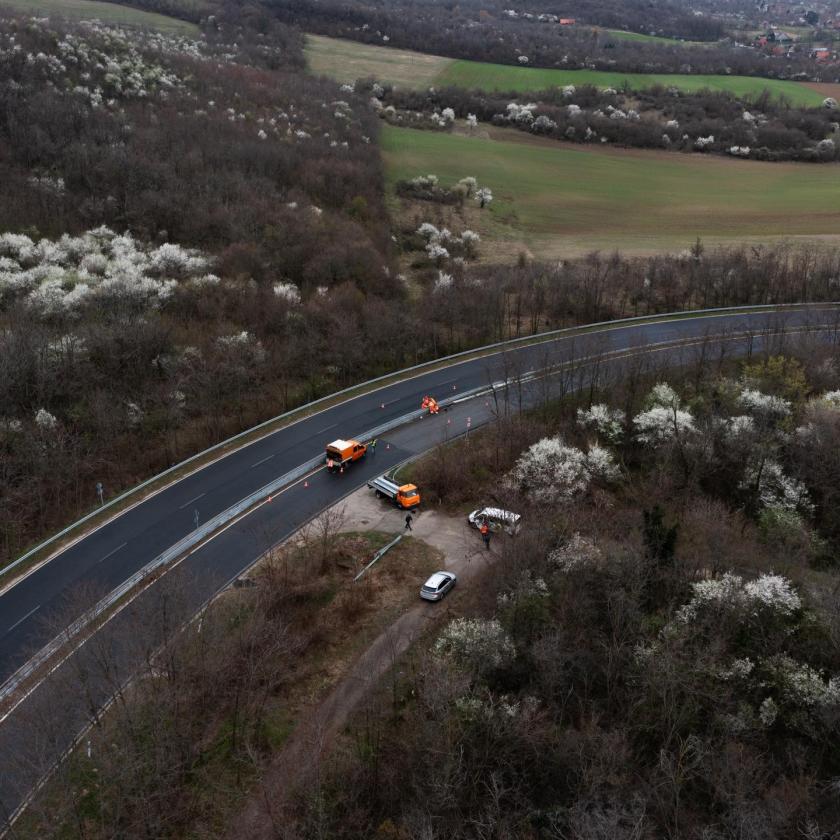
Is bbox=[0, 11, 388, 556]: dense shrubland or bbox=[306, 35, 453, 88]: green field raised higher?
bbox=[306, 35, 453, 88]: green field

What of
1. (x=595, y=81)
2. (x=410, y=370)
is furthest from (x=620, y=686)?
(x=595, y=81)

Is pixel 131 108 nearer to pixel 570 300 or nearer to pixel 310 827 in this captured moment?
pixel 570 300

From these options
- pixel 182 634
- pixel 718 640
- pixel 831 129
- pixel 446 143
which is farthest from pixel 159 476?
pixel 831 129

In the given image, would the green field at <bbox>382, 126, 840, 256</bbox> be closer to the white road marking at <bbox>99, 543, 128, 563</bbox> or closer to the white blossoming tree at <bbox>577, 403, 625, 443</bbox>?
the white blossoming tree at <bbox>577, 403, 625, 443</bbox>

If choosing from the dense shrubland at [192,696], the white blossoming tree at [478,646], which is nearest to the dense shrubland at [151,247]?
the dense shrubland at [192,696]

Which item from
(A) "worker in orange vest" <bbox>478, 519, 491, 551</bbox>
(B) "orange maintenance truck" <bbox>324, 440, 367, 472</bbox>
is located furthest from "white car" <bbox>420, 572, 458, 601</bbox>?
(B) "orange maintenance truck" <bbox>324, 440, 367, 472</bbox>

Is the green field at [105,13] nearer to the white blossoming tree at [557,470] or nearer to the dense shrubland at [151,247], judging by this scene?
the dense shrubland at [151,247]
